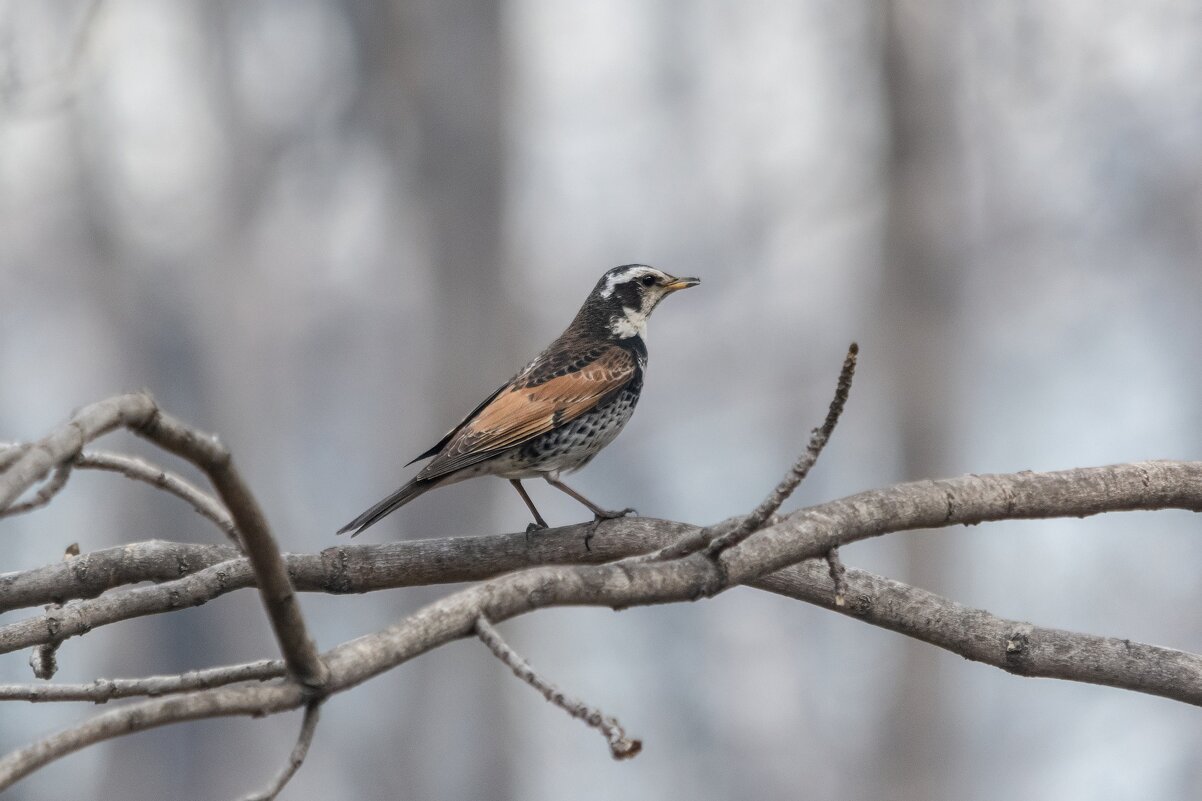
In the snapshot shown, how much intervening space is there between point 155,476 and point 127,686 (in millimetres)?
542

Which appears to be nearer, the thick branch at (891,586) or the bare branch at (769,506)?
the thick branch at (891,586)

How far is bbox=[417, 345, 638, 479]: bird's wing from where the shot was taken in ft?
17.8

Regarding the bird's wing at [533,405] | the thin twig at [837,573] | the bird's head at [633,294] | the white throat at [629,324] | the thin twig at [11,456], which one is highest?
the bird's head at [633,294]

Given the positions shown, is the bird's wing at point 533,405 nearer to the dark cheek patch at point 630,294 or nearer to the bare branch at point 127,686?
the dark cheek patch at point 630,294

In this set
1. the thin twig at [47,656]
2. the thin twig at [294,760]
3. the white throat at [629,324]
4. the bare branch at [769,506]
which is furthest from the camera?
the white throat at [629,324]

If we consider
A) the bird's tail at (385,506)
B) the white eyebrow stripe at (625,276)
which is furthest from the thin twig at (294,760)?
the white eyebrow stripe at (625,276)

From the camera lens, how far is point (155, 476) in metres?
3.60

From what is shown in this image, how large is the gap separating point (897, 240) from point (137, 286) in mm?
8113

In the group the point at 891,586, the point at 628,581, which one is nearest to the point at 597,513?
the point at 891,586

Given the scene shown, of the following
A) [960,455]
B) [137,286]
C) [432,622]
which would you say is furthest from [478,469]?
[137,286]

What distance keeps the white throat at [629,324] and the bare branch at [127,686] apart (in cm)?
337

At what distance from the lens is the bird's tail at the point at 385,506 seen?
4855 millimetres

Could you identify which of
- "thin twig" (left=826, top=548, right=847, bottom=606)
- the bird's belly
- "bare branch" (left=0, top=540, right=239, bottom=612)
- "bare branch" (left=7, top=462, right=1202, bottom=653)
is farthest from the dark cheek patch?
"thin twig" (left=826, top=548, right=847, bottom=606)

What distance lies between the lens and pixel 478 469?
18.4 ft
